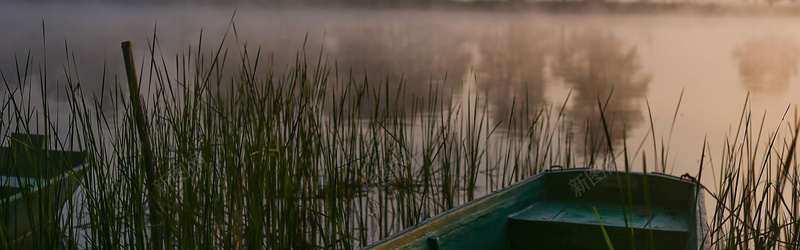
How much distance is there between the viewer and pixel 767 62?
14.5 meters

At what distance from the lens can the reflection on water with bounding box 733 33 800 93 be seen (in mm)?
11672

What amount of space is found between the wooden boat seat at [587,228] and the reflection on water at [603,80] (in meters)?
2.50

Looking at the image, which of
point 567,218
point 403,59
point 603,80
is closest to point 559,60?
point 603,80

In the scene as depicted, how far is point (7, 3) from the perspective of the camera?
27531mm

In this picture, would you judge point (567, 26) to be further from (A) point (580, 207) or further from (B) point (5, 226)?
(B) point (5, 226)

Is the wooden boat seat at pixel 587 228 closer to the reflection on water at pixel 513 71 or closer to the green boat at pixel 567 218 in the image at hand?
the green boat at pixel 567 218

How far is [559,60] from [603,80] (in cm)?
274

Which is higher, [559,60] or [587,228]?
[587,228]

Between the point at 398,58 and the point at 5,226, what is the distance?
40.0ft

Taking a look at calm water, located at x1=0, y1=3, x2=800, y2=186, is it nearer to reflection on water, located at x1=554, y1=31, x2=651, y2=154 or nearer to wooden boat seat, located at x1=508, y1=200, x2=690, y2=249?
reflection on water, located at x1=554, y1=31, x2=651, y2=154

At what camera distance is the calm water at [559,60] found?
9.32 m

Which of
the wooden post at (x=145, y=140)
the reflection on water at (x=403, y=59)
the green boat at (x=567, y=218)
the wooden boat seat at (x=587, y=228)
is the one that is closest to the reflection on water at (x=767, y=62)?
the reflection on water at (x=403, y=59)

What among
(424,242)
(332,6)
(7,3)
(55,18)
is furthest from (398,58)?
(332,6)

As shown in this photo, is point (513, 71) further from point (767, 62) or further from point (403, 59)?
point (767, 62)
